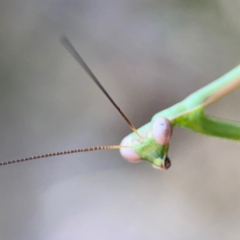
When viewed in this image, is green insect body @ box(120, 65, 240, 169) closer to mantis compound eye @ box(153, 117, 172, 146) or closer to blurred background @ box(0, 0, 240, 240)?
mantis compound eye @ box(153, 117, 172, 146)

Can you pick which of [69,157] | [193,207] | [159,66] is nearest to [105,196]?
[69,157]

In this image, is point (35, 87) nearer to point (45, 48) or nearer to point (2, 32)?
point (45, 48)

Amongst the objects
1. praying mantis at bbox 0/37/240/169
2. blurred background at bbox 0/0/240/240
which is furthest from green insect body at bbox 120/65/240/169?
blurred background at bbox 0/0/240/240

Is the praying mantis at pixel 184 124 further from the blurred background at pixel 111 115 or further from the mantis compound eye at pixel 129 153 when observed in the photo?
the blurred background at pixel 111 115

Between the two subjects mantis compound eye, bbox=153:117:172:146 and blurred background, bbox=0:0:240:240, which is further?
blurred background, bbox=0:0:240:240

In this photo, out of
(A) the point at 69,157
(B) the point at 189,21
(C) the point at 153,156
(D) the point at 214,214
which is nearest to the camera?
(C) the point at 153,156

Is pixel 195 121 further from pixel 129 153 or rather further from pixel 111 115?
pixel 111 115

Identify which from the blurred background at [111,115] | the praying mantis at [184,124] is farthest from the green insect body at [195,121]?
the blurred background at [111,115]
